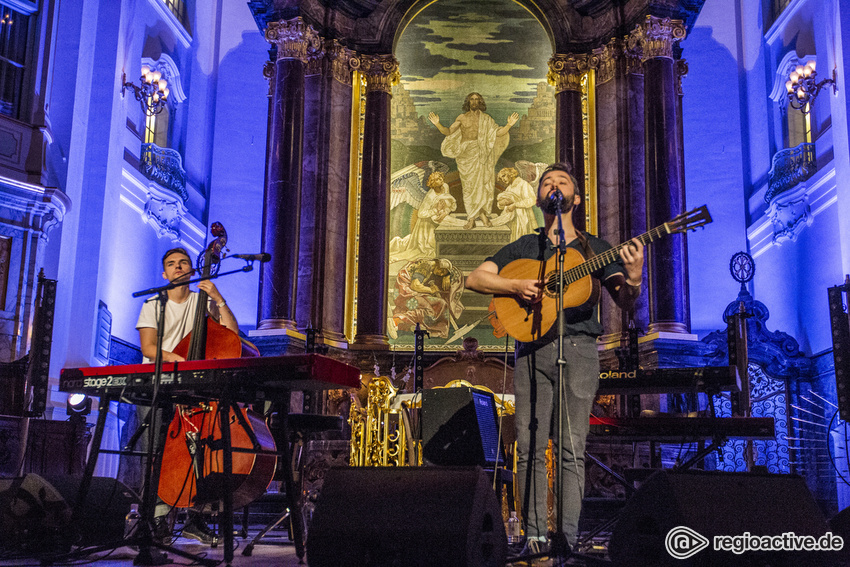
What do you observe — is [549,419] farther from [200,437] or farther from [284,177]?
[284,177]

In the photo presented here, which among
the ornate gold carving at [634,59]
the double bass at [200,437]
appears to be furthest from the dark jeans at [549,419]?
the ornate gold carving at [634,59]

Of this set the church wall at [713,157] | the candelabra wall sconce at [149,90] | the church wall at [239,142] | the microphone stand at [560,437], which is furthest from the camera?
the church wall at [239,142]

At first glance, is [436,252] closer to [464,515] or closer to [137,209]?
[137,209]

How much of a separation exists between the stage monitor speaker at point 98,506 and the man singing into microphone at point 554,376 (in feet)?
7.18

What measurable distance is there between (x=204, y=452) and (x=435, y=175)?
341 inches

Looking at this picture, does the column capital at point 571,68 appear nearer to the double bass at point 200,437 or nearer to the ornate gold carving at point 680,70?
the ornate gold carving at point 680,70

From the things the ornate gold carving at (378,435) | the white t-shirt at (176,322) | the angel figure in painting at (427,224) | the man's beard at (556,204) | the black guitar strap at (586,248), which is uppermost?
the angel figure in painting at (427,224)

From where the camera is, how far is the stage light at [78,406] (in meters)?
9.65

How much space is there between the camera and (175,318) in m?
4.93

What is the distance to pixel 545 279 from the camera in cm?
386

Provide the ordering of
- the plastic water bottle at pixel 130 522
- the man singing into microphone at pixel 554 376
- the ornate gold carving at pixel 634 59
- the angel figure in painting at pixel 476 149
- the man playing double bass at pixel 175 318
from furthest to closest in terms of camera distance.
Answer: the angel figure in painting at pixel 476 149 → the ornate gold carving at pixel 634 59 → the plastic water bottle at pixel 130 522 → the man playing double bass at pixel 175 318 → the man singing into microphone at pixel 554 376

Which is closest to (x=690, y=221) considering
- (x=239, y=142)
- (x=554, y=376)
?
(x=554, y=376)

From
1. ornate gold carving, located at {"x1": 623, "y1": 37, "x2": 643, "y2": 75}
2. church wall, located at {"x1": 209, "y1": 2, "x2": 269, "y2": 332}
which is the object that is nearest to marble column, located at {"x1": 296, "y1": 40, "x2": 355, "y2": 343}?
church wall, located at {"x1": 209, "y1": 2, "x2": 269, "y2": 332}

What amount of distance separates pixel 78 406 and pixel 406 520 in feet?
26.3
